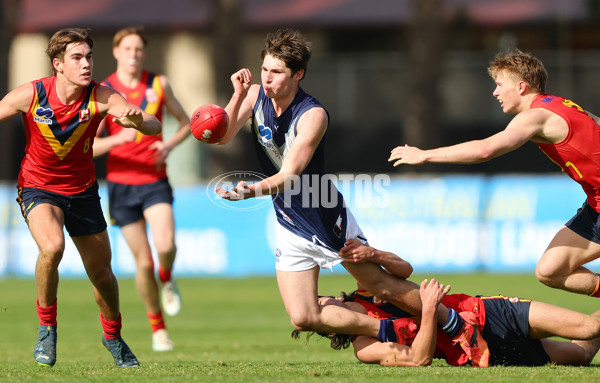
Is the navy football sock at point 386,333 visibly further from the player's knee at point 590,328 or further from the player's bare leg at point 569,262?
the player's knee at point 590,328

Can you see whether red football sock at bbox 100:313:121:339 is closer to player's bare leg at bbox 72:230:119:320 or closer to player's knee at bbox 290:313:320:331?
player's bare leg at bbox 72:230:119:320

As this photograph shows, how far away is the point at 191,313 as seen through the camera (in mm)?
13078

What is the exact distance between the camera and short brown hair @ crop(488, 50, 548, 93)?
7.22 metres

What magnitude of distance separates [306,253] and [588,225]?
2211mm

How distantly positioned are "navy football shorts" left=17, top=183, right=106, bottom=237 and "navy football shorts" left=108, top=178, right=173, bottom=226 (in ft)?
7.03

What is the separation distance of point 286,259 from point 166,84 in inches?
128

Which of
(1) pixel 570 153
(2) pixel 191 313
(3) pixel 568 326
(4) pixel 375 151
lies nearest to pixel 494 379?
(3) pixel 568 326

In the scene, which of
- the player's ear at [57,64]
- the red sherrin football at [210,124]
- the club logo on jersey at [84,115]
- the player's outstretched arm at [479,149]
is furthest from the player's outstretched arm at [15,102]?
the player's outstretched arm at [479,149]

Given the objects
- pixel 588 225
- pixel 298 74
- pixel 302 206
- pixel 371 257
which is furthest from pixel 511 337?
pixel 298 74

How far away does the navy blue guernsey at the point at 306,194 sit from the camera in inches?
290

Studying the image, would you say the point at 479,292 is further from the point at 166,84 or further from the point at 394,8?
the point at 394,8

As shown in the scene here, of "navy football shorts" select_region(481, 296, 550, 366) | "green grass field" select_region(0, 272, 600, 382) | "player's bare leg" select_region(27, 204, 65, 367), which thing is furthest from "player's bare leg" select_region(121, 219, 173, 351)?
"navy football shorts" select_region(481, 296, 550, 366)

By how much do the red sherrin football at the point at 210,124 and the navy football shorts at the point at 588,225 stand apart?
9.33 ft

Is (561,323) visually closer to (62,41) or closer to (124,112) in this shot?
(124,112)
